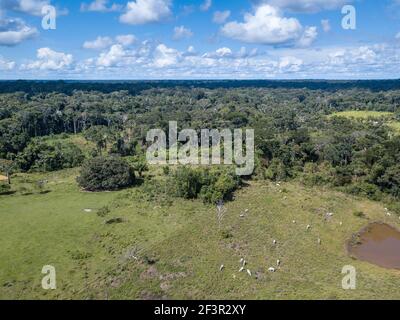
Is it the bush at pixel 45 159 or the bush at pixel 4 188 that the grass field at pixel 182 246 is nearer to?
the bush at pixel 4 188

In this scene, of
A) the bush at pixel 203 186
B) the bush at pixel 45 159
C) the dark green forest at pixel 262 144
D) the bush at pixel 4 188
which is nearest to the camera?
the bush at pixel 203 186

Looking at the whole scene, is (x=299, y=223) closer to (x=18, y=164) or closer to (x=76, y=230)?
(x=76, y=230)

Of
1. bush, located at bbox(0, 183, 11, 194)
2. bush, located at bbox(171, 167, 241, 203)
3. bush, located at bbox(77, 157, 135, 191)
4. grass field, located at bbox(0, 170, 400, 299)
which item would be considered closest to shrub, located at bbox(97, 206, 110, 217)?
grass field, located at bbox(0, 170, 400, 299)

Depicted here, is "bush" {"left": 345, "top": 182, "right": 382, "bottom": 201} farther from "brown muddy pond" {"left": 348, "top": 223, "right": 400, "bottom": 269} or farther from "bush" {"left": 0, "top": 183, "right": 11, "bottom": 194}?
"bush" {"left": 0, "top": 183, "right": 11, "bottom": 194}

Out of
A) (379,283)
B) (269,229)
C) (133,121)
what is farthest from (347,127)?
(379,283)

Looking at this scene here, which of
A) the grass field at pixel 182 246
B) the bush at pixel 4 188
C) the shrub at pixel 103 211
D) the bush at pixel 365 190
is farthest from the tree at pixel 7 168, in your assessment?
the bush at pixel 365 190
